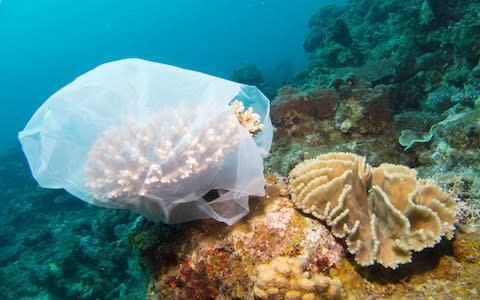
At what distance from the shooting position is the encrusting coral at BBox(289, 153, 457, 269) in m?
2.05

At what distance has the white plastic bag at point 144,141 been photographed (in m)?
2.02

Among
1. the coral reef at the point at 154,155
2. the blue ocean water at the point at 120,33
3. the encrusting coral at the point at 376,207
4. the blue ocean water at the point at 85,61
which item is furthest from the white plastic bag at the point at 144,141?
the blue ocean water at the point at 120,33

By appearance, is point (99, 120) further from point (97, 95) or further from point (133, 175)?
point (133, 175)

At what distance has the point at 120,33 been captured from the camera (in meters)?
125

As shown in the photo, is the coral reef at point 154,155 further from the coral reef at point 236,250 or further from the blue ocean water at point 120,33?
the blue ocean water at point 120,33

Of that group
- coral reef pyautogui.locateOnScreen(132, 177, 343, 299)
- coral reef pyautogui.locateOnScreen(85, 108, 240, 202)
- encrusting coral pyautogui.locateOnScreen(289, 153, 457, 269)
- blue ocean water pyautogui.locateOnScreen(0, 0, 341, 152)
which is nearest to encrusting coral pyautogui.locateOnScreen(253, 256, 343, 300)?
coral reef pyautogui.locateOnScreen(132, 177, 343, 299)

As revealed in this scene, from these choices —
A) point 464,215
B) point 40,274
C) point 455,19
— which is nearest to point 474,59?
point 455,19

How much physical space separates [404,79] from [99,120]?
7978 millimetres

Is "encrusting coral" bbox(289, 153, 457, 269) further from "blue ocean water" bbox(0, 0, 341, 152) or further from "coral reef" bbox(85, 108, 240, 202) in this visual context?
"blue ocean water" bbox(0, 0, 341, 152)

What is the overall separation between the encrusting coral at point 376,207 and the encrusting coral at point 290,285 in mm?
341

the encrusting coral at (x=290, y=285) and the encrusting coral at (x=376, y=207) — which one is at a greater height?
the encrusting coral at (x=376, y=207)

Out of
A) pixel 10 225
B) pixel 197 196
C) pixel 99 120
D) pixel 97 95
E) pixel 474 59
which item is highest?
pixel 97 95

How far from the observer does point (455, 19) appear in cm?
887

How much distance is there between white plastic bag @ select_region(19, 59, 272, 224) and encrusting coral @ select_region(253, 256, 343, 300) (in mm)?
485
